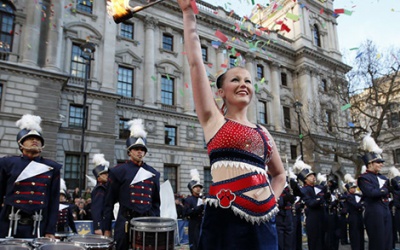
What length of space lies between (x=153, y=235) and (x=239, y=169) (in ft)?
7.06

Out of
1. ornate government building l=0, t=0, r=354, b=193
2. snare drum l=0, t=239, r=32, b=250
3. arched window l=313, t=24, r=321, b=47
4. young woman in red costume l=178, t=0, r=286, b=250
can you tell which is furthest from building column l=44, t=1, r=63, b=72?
arched window l=313, t=24, r=321, b=47

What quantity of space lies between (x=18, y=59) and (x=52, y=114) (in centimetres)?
413

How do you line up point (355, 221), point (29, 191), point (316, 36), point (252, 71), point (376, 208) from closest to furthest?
point (29, 191) < point (376, 208) < point (355, 221) < point (252, 71) < point (316, 36)

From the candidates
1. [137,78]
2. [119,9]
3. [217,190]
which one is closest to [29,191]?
[119,9]

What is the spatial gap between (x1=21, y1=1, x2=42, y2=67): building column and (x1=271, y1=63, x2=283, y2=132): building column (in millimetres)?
24624

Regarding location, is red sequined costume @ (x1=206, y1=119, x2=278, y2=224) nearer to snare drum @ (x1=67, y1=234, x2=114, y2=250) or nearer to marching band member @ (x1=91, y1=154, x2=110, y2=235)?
snare drum @ (x1=67, y1=234, x2=114, y2=250)

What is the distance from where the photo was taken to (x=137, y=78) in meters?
26.5

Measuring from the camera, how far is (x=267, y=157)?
2.26 meters

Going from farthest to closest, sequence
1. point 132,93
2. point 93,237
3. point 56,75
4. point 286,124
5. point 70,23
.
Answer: point 286,124
point 132,93
point 70,23
point 56,75
point 93,237

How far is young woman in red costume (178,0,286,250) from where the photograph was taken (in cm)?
192

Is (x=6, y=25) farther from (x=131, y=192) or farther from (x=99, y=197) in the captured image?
(x=131, y=192)

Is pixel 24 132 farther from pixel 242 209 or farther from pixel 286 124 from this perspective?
pixel 286 124

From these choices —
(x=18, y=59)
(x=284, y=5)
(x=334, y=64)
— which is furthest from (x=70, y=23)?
(x=334, y=64)

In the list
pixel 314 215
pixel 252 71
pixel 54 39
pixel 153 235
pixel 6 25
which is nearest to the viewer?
pixel 153 235
